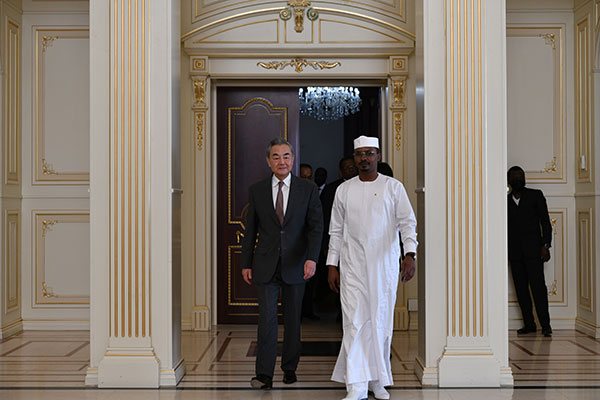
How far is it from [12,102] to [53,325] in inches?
89.1

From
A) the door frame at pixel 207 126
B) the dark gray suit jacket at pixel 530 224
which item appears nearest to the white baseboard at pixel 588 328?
the dark gray suit jacket at pixel 530 224

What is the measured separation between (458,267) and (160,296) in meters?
2.04

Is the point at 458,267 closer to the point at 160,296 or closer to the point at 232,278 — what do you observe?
the point at 160,296

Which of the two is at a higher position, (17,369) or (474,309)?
(474,309)

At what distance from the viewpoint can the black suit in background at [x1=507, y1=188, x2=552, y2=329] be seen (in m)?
6.55

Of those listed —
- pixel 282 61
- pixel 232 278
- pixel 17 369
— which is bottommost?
pixel 17 369

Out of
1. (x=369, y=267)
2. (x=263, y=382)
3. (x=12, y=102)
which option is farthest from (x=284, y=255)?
(x=12, y=102)

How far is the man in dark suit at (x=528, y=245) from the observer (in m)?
6.55

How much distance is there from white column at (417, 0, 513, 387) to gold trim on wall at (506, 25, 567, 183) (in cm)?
250

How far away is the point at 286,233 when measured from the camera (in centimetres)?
459

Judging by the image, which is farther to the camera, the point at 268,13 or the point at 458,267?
the point at 268,13

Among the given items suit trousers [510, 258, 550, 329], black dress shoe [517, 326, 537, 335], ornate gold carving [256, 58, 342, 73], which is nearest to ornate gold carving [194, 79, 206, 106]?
ornate gold carving [256, 58, 342, 73]

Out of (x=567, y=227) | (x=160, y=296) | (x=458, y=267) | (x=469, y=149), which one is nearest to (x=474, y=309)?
(x=458, y=267)

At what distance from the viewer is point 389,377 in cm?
421
